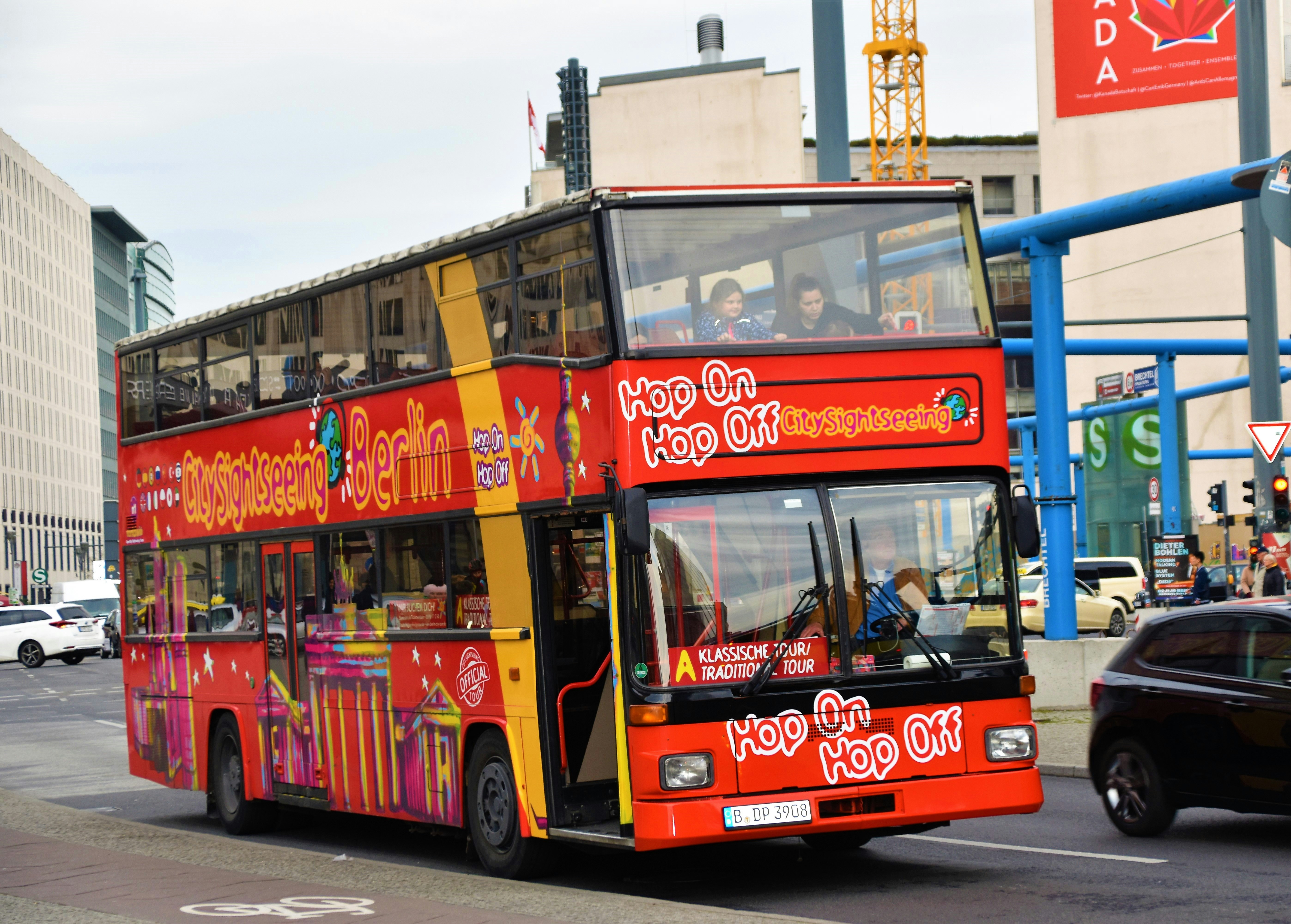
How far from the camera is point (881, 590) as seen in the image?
941 centimetres

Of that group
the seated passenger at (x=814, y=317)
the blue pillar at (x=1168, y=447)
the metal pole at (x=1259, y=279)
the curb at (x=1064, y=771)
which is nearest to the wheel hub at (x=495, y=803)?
the seated passenger at (x=814, y=317)

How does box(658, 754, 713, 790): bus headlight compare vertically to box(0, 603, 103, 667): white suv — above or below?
above

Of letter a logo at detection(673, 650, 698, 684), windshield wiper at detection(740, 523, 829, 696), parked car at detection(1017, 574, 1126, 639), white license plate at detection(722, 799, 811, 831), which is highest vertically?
windshield wiper at detection(740, 523, 829, 696)

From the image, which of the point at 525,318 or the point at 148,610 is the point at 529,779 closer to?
the point at 525,318

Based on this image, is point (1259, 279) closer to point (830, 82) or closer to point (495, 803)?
point (830, 82)

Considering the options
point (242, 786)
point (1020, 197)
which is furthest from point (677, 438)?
point (1020, 197)

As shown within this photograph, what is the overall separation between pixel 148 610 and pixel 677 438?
8155mm

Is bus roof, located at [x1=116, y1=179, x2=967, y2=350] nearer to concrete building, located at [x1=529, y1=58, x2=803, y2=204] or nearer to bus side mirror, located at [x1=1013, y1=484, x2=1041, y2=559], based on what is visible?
bus side mirror, located at [x1=1013, y1=484, x2=1041, y2=559]

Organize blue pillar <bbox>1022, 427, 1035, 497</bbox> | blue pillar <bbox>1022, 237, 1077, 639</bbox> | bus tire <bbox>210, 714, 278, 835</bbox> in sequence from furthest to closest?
blue pillar <bbox>1022, 427, 1035, 497</bbox>, blue pillar <bbox>1022, 237, 1077, 639</bbox>, bus tire <bbox>210, 714, 278, 835</bbox>

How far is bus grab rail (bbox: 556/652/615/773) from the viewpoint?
10.1 metres

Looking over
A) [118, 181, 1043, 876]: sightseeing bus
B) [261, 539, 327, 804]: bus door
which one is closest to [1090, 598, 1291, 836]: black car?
[118, 181, 1043, 876]: sightseeing bus

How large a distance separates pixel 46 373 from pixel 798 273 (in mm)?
121927

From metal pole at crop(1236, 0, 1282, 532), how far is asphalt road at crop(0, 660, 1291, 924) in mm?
6506

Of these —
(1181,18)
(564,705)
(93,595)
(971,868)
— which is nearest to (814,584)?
(564,705)
